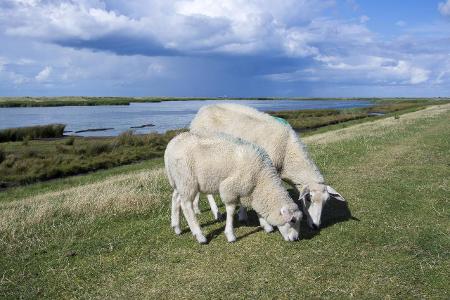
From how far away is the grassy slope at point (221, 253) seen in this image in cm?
726

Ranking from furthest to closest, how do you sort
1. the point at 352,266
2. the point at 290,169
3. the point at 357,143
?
1. the point at 357,143
2. the point at 290,169
3. the point at 352,266

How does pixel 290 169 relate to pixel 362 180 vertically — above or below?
above

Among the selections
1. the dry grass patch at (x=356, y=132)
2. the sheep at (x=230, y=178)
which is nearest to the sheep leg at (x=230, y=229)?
the sheep at (x=230, y=178)

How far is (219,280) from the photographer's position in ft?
24.5

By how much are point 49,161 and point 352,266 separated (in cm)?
2685

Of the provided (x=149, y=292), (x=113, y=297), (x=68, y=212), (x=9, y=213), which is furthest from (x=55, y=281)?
(x=9, y=213)

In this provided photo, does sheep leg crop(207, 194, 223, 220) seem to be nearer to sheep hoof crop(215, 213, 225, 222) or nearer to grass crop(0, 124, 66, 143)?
sheep hoof crop(215, 213, 225, 222)

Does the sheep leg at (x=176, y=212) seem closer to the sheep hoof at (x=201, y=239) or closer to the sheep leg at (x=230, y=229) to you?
the sheep hoof at (x=201, y=239)

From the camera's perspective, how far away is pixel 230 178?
357 inches

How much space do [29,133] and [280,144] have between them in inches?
1623

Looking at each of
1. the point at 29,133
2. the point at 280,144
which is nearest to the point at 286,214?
the point at 280,144

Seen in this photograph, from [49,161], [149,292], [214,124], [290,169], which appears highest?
[214,124]

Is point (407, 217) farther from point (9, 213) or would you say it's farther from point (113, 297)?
point (9, 213)

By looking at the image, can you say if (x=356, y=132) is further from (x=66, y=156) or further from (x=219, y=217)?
(x=219, y=217)
